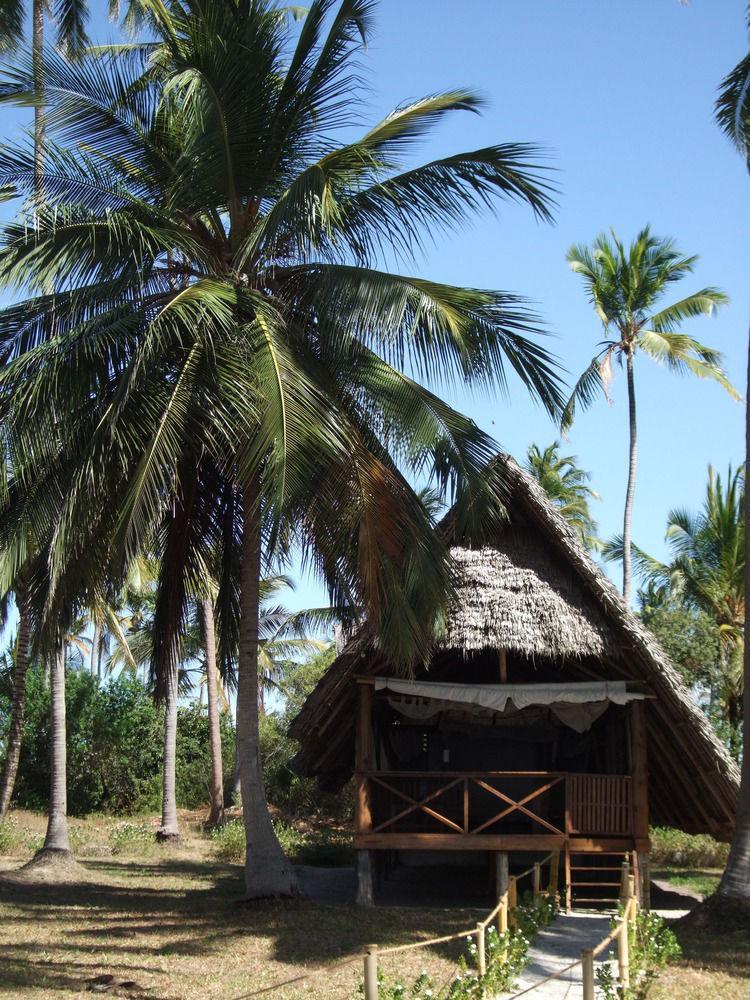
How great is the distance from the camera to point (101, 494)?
32.4ft

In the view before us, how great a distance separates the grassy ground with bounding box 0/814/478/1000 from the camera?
7867 millimetres

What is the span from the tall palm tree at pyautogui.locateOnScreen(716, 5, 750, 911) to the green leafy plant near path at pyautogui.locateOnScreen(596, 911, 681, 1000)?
0.92 m

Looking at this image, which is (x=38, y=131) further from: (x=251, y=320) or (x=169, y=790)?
(x=169, y=790)

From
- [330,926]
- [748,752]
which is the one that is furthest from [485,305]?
[330,926]

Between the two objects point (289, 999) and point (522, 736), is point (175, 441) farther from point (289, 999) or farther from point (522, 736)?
point (522, 736)

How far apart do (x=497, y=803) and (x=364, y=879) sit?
4053mm

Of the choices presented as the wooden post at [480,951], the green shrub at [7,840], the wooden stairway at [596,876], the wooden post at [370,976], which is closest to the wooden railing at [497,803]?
the wooden stairway at [596,876]

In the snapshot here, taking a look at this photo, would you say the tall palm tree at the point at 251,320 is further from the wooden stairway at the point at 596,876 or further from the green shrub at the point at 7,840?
the green shrub at the point at 7,840

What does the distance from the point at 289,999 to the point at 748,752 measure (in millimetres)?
5312

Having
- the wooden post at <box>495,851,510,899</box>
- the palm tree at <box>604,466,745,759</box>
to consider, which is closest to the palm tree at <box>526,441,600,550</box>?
the palm tree at <box>604,466,745,759</box>

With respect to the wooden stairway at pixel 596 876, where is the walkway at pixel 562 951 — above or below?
above

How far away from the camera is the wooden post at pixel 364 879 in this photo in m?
12.1

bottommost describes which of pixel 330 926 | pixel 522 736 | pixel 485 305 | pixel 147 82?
pixel 330 926

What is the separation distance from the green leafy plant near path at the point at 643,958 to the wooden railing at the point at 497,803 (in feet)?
9.38
